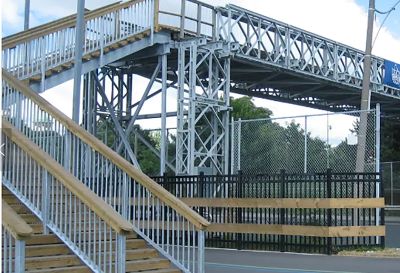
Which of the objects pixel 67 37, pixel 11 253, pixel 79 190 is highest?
pixel 67 37

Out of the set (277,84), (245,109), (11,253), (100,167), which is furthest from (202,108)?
(245,109)

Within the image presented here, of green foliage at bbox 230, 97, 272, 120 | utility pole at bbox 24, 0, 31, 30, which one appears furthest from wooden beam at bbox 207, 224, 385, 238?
green foliage at bbox 230, 97, 272, 120

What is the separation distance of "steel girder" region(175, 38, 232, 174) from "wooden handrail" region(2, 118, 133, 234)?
11787 millimetres

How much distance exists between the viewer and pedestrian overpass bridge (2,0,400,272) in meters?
8.86

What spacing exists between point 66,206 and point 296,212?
26.0 ft

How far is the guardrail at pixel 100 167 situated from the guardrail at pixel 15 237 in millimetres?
2893

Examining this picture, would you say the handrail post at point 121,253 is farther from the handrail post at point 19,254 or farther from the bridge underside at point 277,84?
the bridge underside at point 277,84

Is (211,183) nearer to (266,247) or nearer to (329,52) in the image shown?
(266,247)

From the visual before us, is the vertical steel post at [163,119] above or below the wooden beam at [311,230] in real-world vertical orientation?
Result: above

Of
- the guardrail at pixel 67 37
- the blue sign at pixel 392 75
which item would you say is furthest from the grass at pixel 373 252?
the blue sign at pixel 392 75

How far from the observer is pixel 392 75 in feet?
112

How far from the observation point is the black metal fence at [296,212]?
14797 mm

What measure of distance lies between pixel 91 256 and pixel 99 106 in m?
16.4

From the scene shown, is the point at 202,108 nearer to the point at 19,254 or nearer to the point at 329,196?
the point at 329,196
